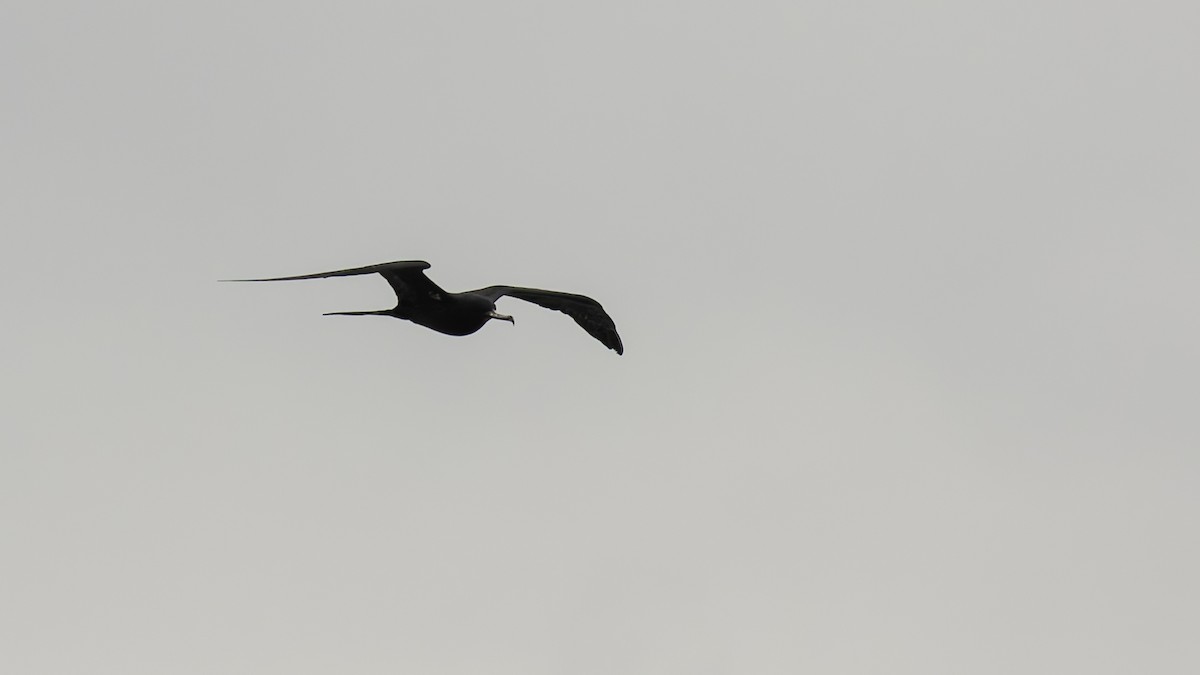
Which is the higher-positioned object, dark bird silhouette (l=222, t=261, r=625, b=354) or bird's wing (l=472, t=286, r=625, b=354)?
bird's wing (l=472, t=286, r=625, b=354)

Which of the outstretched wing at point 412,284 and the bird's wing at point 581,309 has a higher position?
the bird's wing at point 581,309

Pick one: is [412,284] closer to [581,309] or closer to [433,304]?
[433,304]

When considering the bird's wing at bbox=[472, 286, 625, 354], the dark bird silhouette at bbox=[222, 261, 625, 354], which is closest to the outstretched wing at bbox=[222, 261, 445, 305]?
the dark bird silhouette at bbox=[222, 261, 625, 354]

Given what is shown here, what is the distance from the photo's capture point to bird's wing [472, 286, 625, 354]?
27.4m

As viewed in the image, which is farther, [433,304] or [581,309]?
[581,309]

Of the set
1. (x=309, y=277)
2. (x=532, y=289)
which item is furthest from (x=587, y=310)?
(x=309, y=277)

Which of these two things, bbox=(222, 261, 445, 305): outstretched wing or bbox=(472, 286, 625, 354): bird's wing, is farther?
bbox=(472, 286, 625, 354): bird's wing

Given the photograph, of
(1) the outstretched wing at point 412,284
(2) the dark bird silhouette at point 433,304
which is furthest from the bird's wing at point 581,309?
(1) the outstretched wing at point 412,284

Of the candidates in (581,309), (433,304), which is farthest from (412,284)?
(581,309)

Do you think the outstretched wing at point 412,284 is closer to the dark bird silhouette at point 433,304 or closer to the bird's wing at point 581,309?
the dark bird silhouette at point 433,304

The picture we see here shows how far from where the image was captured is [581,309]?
27766mm

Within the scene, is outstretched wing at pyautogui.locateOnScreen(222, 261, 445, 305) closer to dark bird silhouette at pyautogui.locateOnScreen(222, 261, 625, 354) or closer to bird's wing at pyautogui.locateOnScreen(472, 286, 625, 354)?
dark bird silhouette at pyautogui.locateOnScreen(222, 261, 625, 354)

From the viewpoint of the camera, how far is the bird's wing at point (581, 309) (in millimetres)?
27359

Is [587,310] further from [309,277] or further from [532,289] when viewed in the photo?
[309,277]
